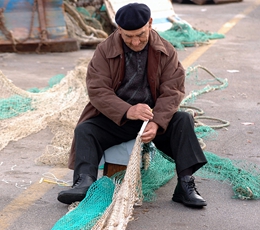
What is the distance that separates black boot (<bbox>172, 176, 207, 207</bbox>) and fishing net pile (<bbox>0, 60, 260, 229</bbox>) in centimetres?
25

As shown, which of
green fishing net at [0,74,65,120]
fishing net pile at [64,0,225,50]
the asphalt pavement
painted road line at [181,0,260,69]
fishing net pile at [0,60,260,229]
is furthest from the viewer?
fishing net pile at [64,0,225,50]

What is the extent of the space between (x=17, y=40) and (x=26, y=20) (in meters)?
0.38

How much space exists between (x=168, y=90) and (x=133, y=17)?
1.88 feet

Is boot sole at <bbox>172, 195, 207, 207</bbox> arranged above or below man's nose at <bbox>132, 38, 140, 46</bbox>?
below

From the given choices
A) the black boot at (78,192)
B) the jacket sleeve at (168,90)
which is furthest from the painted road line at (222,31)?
the black boot at (78,192)

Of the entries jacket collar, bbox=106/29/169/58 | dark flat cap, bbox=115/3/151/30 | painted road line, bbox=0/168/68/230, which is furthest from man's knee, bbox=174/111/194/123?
painted road line, bbox=0/168/68/230

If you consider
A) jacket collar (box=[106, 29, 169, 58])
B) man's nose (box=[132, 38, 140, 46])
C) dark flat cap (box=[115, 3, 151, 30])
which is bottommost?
jacket collar (box=[106, 29, 169, 58])

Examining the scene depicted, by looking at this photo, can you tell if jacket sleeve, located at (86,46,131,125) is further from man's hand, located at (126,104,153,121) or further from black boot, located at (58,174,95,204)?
black boot, located at (58,174,95,204)

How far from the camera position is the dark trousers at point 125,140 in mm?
4355

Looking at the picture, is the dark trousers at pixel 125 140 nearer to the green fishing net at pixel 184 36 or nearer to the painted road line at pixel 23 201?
the painted road line at pixel 23 201

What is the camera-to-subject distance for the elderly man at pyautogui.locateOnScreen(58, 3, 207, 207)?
4.34 m

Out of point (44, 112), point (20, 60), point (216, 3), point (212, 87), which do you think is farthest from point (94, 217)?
point (216, 3)

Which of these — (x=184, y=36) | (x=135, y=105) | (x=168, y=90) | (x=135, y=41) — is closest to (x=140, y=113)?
(x=135, y=105)

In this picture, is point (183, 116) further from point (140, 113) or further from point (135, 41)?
point (135, 41)
